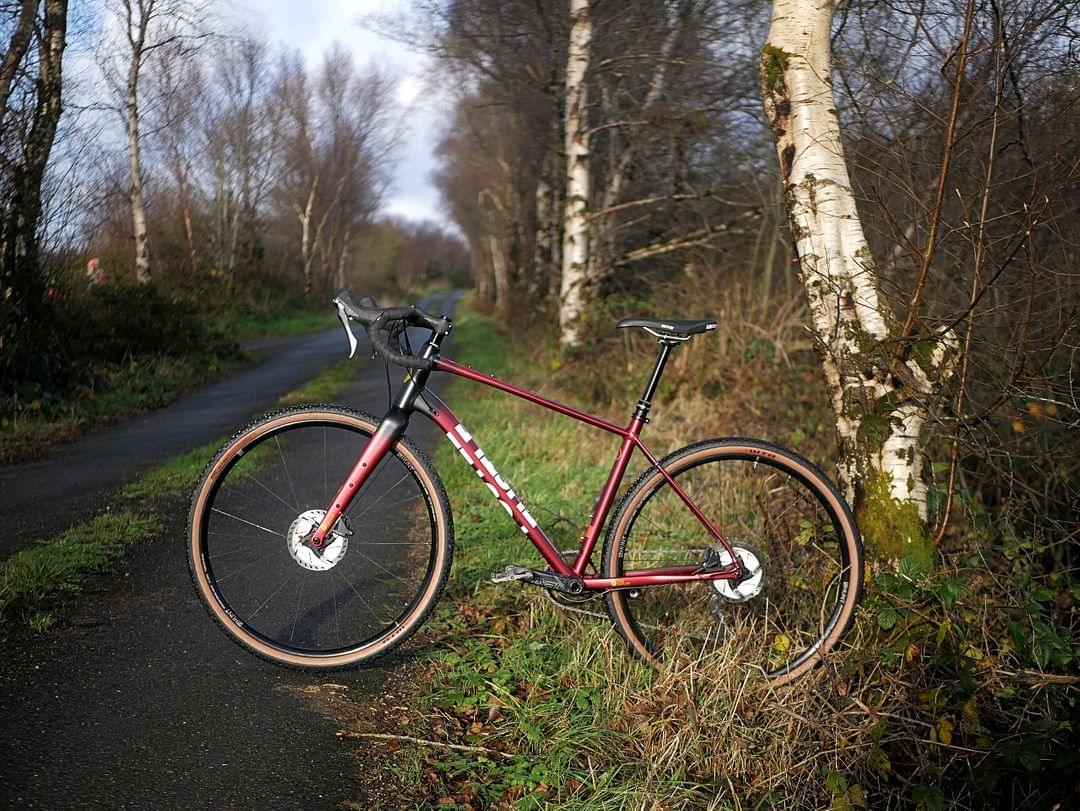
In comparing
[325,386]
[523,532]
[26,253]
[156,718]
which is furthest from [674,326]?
[325,386]

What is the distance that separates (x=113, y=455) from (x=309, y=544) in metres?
4.34

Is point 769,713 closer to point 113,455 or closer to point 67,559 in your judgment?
point 67,559

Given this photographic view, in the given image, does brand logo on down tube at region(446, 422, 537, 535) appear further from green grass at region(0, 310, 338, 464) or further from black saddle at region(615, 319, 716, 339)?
green grass at region(0, 310, 338, 464)

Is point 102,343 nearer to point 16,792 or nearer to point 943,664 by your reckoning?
point 16,792

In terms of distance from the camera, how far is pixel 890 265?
3869mm

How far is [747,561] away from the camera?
11.0 feet

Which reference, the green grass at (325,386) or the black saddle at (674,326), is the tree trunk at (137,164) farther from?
the black saddle at (674,326)

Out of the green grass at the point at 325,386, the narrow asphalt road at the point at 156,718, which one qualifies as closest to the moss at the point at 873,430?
the narrow asphalt road at the point at 156,718

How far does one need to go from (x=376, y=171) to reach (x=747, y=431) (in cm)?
3238

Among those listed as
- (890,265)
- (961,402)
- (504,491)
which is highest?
(890,265)

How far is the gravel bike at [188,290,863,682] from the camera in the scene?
3.05 metres

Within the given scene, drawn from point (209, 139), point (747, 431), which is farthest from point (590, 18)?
point (209, 139)

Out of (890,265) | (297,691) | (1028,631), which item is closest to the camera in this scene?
(297,691)

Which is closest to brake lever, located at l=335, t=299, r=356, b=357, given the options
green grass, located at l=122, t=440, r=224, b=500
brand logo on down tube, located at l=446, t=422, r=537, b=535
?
brand logo on down tube, located at l=446, t=422, r=537, b=535
